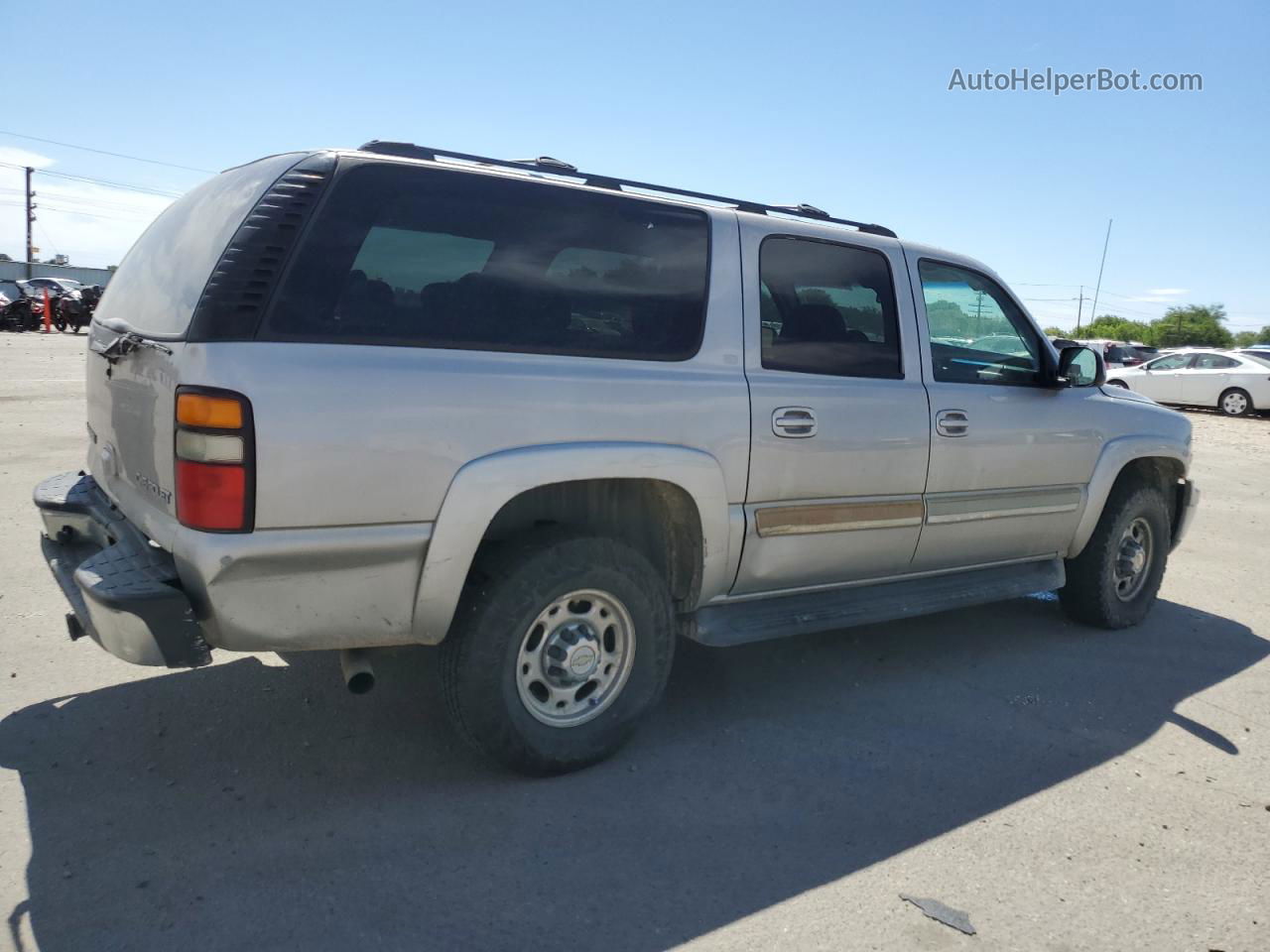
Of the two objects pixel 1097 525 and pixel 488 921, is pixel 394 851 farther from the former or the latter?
pixel 1097 525

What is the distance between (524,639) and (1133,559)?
12.9 feet

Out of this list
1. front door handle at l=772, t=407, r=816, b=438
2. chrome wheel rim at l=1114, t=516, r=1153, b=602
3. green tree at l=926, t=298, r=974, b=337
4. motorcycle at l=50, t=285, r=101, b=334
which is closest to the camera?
front door handle at l=772, t=407, r=816, b=438

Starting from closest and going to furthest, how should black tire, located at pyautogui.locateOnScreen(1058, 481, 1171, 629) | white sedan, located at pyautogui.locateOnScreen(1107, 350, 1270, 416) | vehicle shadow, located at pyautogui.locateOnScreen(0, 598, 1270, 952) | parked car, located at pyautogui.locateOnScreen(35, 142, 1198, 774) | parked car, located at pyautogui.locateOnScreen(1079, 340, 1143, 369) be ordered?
vehicle shadow, located at pyautogui.locateOnScreen(0, 598, 1270, 952) → parked car, located at pyautogui.locateOnScreen(35, 142, 1198, 774) → black tire, located at pyautogui.locateOnScreen(1058, 481, 1171, 629) → white sedan, located at pyautogui.locateOnScreen(1107, 350, 1270, 416) → parked car, located at pyautogui.locateOnScreen(1079, 340, 1143, 369)

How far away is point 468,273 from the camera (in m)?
3.21

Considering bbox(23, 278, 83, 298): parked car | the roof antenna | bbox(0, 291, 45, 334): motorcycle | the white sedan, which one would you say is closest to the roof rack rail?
the roof antenna

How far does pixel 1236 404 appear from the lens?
2167cm

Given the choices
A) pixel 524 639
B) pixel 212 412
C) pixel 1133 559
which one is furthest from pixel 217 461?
pixel 1133 559

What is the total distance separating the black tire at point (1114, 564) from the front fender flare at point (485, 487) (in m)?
3.13

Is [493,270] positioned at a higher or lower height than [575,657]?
higher

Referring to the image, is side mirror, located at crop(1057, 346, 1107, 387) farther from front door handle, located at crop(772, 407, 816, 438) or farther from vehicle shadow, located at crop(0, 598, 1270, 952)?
front door handle, located at crop(772, 407, 816, 438)

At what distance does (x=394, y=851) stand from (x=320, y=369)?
143 centimetres

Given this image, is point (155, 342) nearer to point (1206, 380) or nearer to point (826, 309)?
point (826, 309)

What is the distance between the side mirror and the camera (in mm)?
4926

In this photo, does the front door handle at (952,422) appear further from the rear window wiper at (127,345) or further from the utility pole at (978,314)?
the rear window wiper at (127,345)
